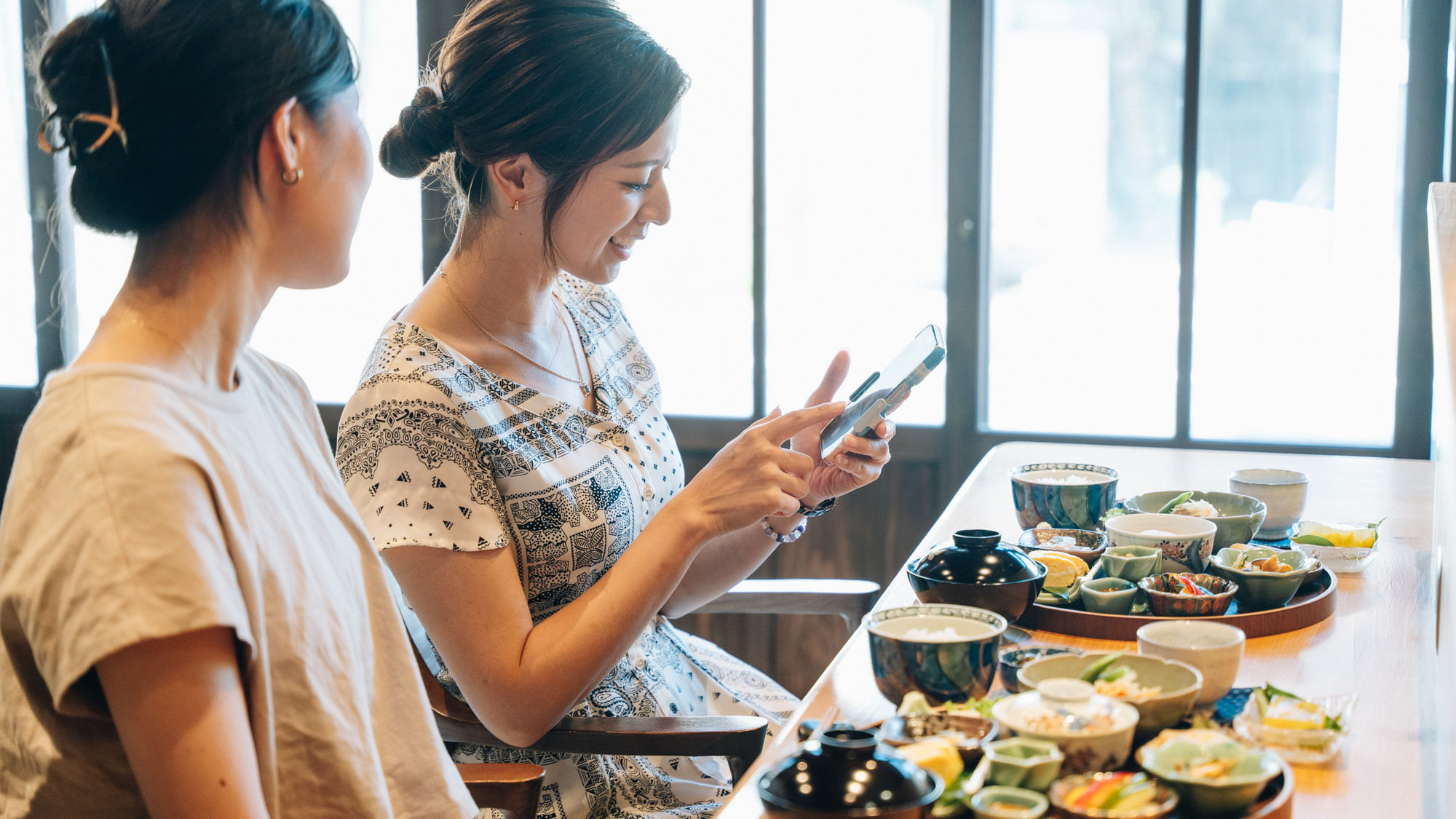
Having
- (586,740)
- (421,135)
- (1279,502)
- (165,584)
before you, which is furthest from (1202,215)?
(165,584)

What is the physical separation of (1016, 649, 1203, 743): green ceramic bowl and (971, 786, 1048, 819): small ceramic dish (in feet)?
0.41

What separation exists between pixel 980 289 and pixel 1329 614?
1587 millimetres

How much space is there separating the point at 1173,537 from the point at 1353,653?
203 millimetres

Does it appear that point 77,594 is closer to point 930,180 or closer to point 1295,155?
point 930,180

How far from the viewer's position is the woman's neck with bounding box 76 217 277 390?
877 mm

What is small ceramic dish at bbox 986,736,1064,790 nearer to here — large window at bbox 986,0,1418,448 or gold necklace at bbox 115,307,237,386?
gold necklace at bbox 115,307,237,386

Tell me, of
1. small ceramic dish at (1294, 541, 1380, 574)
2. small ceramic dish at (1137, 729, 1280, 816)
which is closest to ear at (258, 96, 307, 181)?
small ceramic dish at (1137, 729, 1280, 816)

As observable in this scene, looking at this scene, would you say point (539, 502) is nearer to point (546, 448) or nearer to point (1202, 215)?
point (546, 448)

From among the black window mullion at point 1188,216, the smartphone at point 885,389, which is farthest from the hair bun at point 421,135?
the black window mullion at point 1188,216

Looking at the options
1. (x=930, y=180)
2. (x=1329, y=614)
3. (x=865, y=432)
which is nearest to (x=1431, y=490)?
(x=1329, y=614)

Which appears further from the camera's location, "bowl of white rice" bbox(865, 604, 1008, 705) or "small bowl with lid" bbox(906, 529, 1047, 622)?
"small bowl with lid" bbox(906, 529, 1047, 622)

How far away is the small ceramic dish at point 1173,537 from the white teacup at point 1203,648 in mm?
265

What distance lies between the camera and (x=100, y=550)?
78 cm

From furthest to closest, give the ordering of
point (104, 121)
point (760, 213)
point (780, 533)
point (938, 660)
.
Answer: point (760, 213)
point (780, 533)
point (938, 660)
point (104, 121)
